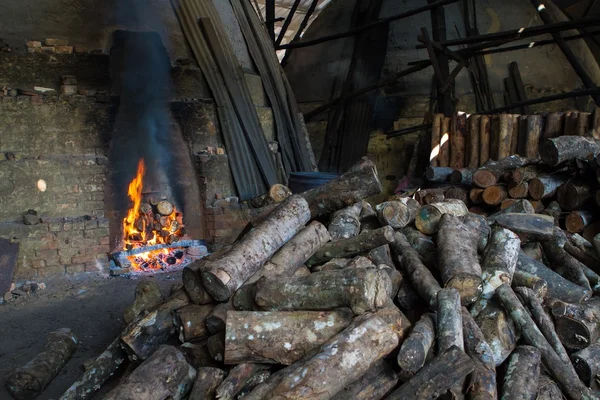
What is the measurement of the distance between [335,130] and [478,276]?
334 inches

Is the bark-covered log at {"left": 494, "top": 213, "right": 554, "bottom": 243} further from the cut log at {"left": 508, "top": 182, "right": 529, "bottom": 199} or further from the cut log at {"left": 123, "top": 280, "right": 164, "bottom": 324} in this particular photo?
the cut log at {"left": 123, "top": 280, "right": 164, "bottom": 324}

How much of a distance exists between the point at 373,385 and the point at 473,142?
6.14 meters

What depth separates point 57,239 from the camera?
21.3ft

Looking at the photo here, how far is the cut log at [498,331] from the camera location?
3184 mm

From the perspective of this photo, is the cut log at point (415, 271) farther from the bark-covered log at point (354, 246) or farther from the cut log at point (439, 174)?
the cut log at point (439, 174)

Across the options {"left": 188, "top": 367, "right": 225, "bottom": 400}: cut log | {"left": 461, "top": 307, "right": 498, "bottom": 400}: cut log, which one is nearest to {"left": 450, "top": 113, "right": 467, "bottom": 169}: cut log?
{"left": 461, "top": 307, "right": 498, "bottom": 400}: cut log

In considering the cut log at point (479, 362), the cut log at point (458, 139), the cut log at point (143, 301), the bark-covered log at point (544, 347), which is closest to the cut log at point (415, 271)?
the cut log at point (479, 362)

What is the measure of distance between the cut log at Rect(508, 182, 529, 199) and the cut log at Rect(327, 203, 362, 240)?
265cm

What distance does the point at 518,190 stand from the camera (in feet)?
20.5

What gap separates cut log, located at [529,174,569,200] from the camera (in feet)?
19.9

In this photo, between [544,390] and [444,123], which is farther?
[444,123]

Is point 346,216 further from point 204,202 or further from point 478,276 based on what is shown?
point 204,202

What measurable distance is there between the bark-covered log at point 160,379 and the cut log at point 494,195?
4518 millimetres

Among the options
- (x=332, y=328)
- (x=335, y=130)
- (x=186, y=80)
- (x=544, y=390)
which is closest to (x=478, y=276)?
(x=544, y=390)
